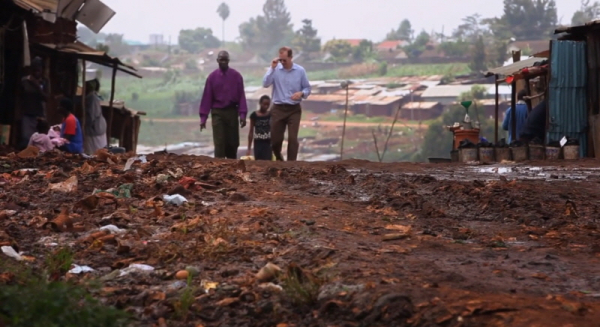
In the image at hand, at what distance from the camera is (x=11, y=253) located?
6.15 metres

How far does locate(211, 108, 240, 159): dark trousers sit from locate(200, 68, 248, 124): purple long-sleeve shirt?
0.31ft

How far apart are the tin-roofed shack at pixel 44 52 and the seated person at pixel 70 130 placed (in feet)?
5.37

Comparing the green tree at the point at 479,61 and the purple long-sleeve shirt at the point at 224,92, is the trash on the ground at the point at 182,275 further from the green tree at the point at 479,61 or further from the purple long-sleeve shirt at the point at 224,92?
the green tree at the point at 479,61

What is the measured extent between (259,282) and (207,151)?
58.4 m

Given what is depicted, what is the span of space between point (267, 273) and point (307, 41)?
92.2m

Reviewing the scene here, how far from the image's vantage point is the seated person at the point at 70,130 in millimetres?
13406

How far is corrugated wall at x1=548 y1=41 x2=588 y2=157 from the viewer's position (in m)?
15.7

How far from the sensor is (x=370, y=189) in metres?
9.73

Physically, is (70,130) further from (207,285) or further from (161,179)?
(207,285)

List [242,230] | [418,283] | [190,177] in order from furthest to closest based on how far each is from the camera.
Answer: [190,177] → [242,230] → [418,283]

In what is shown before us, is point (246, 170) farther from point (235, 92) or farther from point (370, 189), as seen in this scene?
point (235, 92)

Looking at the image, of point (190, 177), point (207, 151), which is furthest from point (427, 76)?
point (190, 177)

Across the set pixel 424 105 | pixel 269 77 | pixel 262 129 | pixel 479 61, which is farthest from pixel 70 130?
pixel 479 61

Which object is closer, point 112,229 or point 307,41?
point 112,229
